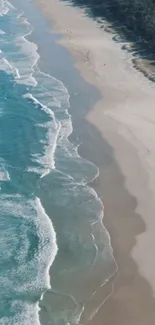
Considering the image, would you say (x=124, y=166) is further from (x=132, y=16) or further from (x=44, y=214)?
(x=132, y=16)

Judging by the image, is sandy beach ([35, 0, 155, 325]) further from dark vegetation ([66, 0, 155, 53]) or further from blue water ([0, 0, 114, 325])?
dark vegetation ([66, 0, 155, 53])

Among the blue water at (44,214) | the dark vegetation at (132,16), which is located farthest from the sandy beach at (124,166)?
the dark vegetation at (132,16)

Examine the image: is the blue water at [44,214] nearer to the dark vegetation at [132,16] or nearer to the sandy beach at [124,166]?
the sandy beach at [124,166]

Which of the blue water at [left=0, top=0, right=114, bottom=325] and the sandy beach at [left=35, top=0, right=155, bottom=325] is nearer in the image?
the sandy beach at [left=35, top=0, right=155, bottom=325]

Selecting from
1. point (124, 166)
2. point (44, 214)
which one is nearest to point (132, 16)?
point (124, 166)

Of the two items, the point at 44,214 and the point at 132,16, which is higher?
the point at 44,214

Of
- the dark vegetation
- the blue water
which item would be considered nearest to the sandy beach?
the blue water

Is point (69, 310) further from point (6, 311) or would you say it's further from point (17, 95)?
point (17, 95)
